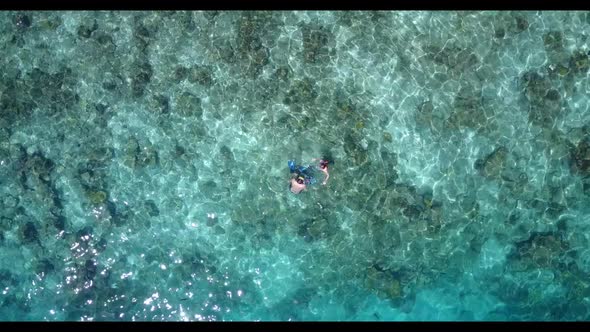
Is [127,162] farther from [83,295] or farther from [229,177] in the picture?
[83,295]

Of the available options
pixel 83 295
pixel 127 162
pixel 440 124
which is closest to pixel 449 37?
pixel 440 124

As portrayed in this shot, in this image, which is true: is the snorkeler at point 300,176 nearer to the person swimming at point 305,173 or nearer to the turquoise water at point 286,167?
the person swimming at point 305,173

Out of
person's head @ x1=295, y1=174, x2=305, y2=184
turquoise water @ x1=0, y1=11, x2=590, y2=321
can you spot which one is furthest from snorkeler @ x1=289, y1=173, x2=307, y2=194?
turquoise water @ x1=0, y1=11, x2=590, y2=321

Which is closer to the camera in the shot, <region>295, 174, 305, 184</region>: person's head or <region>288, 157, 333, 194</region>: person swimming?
<region>295, 174, 305, 184</region>: person's head

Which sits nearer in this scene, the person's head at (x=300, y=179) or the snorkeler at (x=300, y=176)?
the person's head at (x=300, y=179)

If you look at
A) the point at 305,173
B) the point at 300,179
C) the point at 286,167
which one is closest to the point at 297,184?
the point at 300,179

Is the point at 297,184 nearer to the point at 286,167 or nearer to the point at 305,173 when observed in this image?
the point at 305,173

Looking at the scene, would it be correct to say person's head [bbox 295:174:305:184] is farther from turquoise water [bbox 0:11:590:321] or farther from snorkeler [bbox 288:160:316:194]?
turquoise water [bbox 0:11:590:321]

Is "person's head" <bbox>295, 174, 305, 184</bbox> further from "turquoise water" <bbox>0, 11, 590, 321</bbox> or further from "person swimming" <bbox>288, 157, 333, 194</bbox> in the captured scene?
"turquoise water" <bbox>0, 11, 590, 321</bbox>

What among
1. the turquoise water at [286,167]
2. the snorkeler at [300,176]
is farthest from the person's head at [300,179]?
the turquoise water at [286,167]
